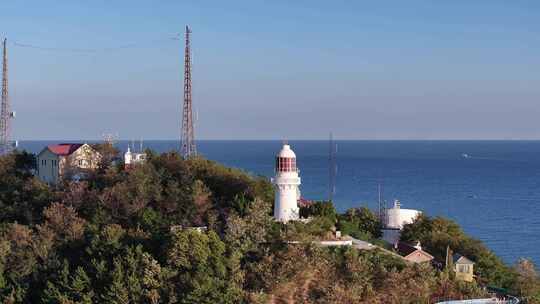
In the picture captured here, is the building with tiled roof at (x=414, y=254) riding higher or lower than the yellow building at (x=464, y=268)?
higher

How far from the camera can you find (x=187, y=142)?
58.2m

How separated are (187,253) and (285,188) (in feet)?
31.7

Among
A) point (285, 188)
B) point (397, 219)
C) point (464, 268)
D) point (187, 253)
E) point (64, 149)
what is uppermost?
point (64, 149)

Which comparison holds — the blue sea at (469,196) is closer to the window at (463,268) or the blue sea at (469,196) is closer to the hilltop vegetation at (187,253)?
the window at (463,268)

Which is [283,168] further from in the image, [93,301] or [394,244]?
[93,301]

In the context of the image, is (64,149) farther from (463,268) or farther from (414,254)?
(463,268)

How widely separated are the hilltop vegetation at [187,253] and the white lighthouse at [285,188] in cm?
121

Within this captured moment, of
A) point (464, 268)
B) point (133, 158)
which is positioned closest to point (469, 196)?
point (133, 158)

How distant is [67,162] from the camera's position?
56406mm

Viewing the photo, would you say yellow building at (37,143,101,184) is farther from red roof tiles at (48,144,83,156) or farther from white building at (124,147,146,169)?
white building at (124,147,146,169)

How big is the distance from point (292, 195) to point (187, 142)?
15.8 metres

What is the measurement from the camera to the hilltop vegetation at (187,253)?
122 feet

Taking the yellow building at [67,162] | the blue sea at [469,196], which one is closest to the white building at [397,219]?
the blue sea at [469,196]

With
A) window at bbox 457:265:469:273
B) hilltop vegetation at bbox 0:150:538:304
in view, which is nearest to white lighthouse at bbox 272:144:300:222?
hilltop vegetation at bbox 0:150:538:304
